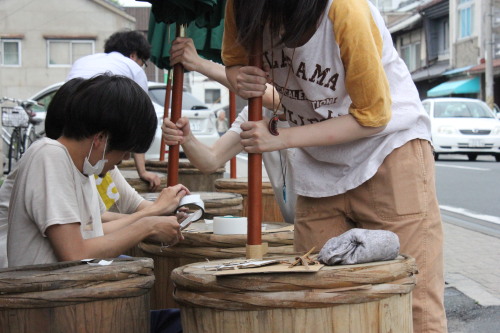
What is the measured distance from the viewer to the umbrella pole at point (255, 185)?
8.86 feet

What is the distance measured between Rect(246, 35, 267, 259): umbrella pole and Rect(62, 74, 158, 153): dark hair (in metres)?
0.43

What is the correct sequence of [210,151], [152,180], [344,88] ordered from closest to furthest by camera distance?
[344,88]
[210,151]
[152,180]

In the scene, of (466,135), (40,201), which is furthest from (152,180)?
(466,135)

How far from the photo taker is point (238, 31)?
2662 millimetres

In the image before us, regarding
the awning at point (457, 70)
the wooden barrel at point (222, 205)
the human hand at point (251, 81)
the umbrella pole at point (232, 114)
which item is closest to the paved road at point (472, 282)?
the wooden barrel at point (222, 205)

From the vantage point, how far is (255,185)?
271cm

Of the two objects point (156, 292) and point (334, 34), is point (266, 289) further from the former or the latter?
point (156, 292)

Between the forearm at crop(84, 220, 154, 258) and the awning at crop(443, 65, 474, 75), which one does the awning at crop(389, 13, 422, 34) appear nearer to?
the awning at crop(443, 65, 474, 75)

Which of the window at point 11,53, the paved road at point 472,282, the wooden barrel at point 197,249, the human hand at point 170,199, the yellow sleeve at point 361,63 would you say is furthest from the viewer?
the window at point 11,53

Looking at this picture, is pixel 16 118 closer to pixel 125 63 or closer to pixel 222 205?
pixel 125 63

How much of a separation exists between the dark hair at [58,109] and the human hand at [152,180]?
2550 millimetres

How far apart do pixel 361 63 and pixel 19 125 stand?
12.2 meters

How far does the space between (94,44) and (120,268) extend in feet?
134

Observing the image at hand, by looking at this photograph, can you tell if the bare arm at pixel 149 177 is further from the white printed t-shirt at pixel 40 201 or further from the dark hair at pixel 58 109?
the white printed t-shirt at pixel 40 201
